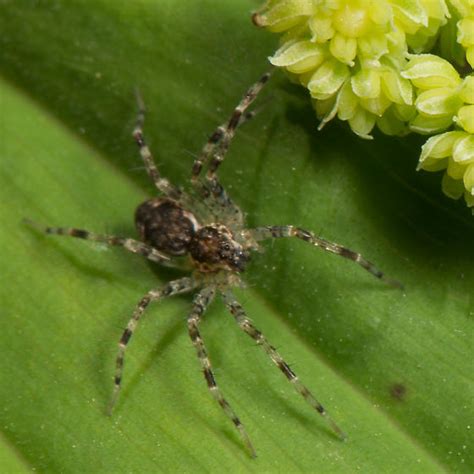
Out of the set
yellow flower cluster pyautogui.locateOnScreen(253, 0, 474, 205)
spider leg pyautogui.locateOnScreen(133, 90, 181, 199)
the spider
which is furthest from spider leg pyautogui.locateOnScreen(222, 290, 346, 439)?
yellow flower cluster pyautogui.locateOnScreen(253, 0, 474, 205)

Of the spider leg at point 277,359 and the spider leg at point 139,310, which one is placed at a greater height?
the spider leg at point 277,359

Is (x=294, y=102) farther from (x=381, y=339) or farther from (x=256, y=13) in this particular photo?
(x=381, y=339)

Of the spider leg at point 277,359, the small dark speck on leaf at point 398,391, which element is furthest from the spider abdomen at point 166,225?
the small dark speck on leaf at point 398,391

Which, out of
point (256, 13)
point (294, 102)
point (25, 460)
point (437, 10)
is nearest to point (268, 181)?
point (294, 102)

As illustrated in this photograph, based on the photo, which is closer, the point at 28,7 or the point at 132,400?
the point at 132,400

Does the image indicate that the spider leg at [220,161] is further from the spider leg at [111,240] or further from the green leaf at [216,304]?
the spider leg at [111,240]

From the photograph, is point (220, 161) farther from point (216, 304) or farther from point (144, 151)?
point (216, 304)
